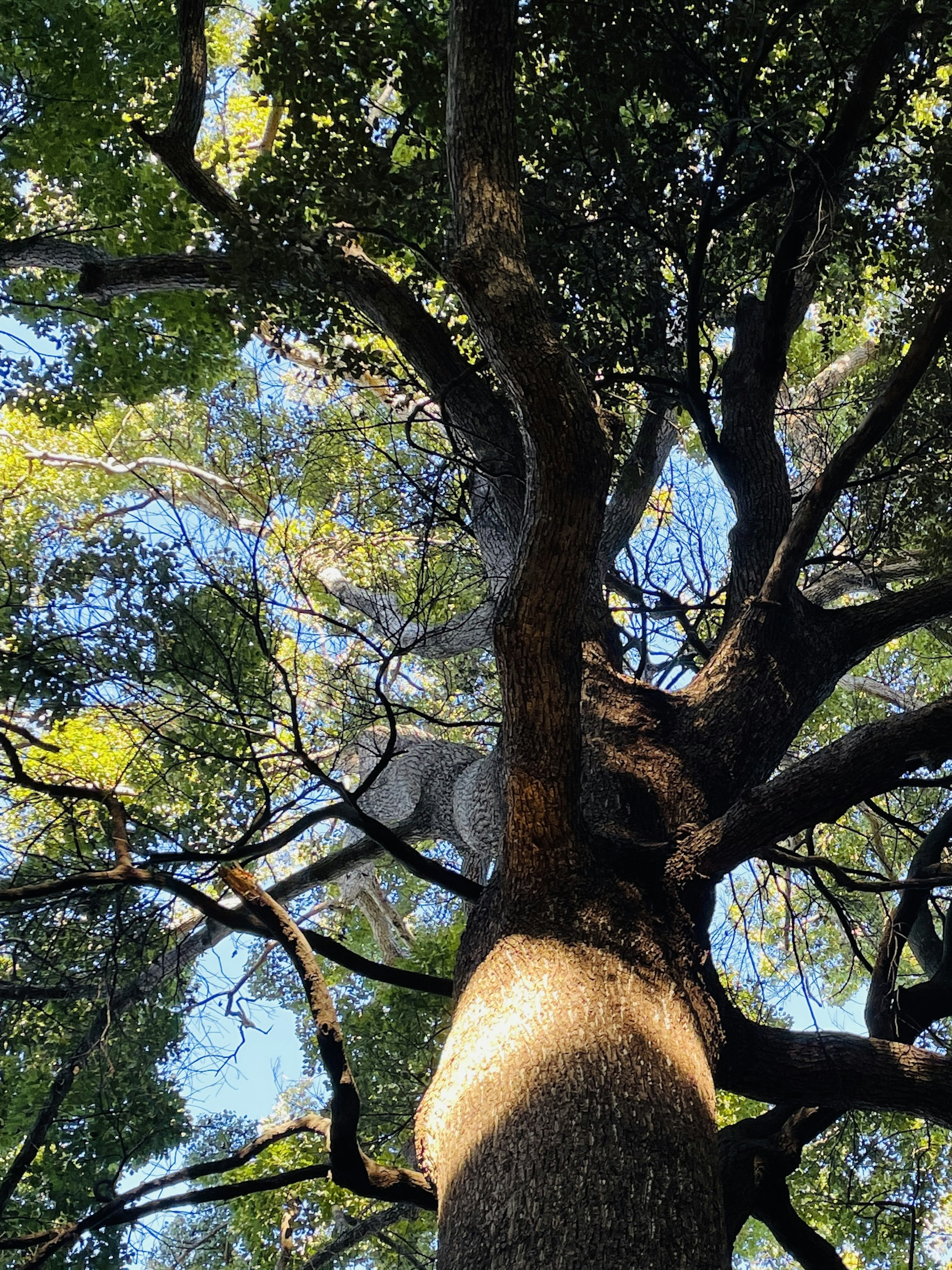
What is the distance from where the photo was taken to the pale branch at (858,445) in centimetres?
296

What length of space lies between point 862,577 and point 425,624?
361 centimetres

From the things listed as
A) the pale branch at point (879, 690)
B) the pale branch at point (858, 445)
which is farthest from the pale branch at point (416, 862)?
the pale branch at point (879, 690)

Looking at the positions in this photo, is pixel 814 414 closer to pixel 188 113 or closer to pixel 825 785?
pixel 825 785

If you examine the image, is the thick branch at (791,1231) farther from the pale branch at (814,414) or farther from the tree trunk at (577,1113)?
the pale branch at (814,414)

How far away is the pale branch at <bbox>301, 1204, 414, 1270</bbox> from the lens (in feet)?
14.9

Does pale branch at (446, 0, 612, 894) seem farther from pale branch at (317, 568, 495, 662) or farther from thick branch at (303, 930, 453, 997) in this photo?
pale branch at (317, 568, 495, 662)

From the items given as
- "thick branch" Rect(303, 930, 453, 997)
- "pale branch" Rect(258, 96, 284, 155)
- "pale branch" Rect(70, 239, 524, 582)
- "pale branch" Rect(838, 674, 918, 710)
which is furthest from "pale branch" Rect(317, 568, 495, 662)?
"pale branch" Rect(258, 96, 284, 155)

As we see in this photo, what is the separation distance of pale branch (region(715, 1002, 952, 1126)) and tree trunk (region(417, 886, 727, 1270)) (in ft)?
0.99

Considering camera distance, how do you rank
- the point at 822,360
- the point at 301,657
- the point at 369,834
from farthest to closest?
the point at 822,360 < the point at 301,657 < the point at 369,834

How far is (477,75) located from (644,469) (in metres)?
3.06

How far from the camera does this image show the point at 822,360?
10078mm

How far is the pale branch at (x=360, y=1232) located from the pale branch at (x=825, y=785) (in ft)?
9.27

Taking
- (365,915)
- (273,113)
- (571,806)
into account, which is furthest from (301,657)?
(273,113)

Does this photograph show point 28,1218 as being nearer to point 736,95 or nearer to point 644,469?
point 644,469
